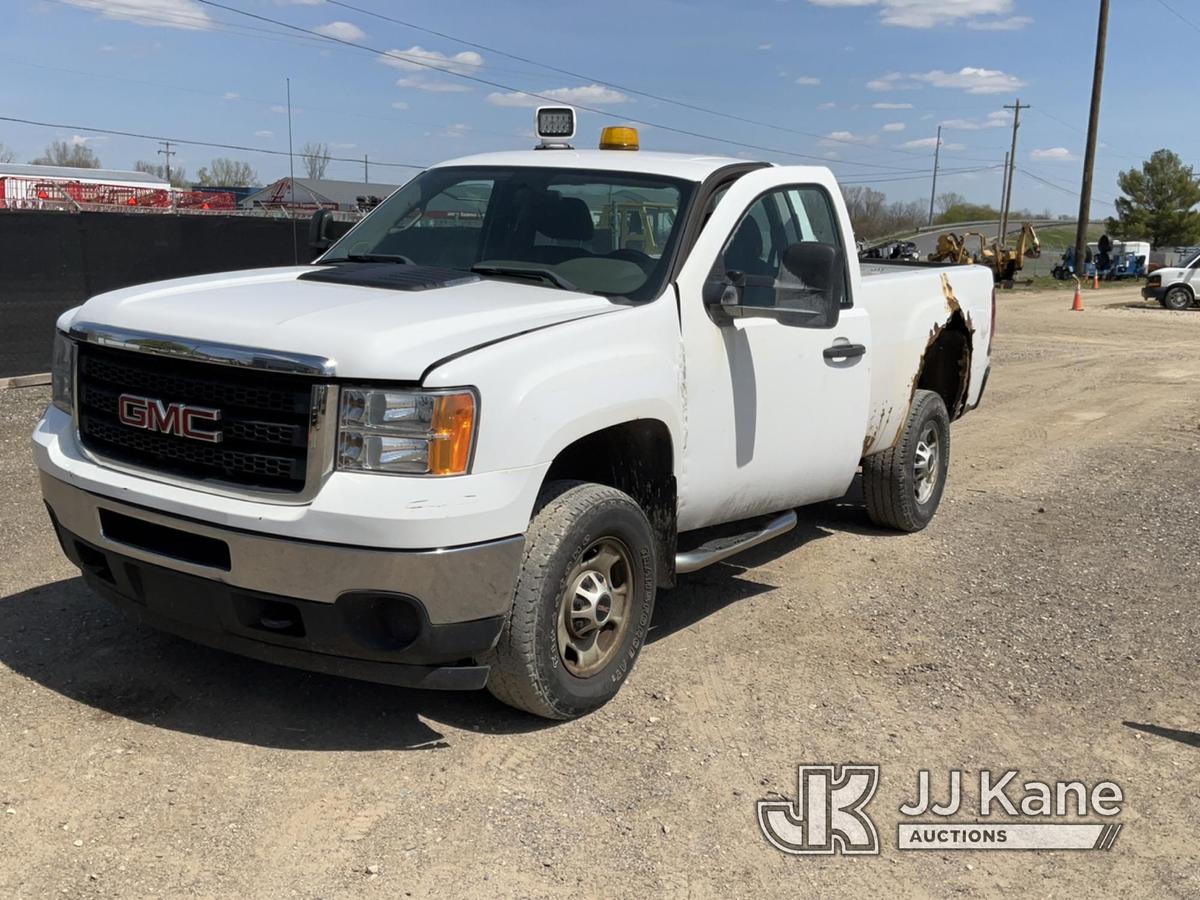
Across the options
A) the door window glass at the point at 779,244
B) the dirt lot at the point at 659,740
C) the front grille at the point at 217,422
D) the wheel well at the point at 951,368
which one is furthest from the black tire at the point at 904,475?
the front grille at the point at 217,422

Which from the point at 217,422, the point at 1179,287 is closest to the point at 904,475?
the point at 217,422

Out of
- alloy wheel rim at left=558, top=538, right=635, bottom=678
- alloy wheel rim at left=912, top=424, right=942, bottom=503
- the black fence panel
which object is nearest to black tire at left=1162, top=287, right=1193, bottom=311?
the black fence panel

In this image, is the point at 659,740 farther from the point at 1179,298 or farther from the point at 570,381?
the point at 1179,298

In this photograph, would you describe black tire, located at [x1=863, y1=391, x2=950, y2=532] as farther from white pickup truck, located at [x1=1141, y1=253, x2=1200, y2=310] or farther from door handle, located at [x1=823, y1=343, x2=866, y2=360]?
white pickup truck, located at [x1=1141, y1=253, x2=1200, y2=310]

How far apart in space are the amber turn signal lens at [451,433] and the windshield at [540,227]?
44.1 inches

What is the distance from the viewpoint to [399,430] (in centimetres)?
336

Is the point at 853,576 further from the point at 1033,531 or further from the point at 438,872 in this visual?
the point at 438,872

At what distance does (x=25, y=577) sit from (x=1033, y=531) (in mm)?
5436

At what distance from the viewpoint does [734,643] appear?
193 inches

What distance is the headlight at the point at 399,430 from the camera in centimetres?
336

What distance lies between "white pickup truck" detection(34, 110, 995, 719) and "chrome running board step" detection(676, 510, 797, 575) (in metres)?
0.02

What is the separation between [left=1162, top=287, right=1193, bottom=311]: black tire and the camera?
28.7 metres

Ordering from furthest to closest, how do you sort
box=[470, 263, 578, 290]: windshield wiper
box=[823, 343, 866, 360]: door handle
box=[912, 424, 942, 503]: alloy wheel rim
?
1. box=[912, 424, 942, 503]: alloy wheel rim
2. box=[823, 343, 866, 360]: door handle
3. box=[470, 263, 578, 290]: windshield wiper

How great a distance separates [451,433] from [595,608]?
38.3 inches
